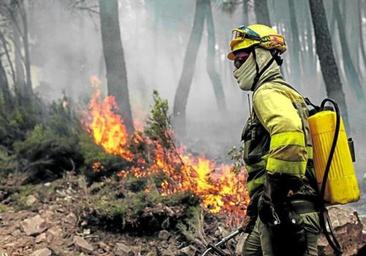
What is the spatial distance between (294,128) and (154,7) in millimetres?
40059

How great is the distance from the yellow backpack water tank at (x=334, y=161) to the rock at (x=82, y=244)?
9.89 feet

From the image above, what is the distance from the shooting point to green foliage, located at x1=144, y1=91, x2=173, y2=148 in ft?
21.1

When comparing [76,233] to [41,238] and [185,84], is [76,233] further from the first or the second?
[185,84]

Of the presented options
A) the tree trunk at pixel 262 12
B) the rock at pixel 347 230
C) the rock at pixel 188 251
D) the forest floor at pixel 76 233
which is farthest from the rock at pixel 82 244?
the tree trunk at pixel 262 12

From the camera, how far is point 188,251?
Result: 490cm

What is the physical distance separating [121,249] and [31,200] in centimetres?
184

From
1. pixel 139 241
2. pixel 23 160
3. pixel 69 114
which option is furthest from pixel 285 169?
pixel 69 114

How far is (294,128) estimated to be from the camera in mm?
2637

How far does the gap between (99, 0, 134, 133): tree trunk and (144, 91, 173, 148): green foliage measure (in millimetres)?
4285

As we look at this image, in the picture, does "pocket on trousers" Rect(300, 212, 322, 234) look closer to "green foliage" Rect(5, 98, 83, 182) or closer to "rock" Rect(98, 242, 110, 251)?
"rock" Rect(98, 242, 110, 251)

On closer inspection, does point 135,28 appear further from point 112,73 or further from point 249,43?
point 249,43

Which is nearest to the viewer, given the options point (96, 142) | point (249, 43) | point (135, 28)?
point (249, 43)

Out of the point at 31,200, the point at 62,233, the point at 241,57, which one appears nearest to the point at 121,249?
the point at 62,233

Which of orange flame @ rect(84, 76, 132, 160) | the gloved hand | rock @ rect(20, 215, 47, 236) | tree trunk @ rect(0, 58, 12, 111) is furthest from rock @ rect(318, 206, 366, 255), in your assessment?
tree trunk @ rect(0, 58, 12, 111)
